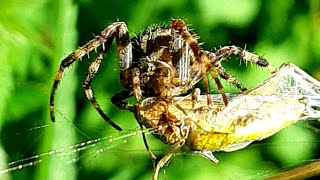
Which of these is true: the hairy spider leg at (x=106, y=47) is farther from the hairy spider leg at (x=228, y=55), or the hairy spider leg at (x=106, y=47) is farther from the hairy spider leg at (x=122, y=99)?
the hairy spider leg at (x=228, y=55)

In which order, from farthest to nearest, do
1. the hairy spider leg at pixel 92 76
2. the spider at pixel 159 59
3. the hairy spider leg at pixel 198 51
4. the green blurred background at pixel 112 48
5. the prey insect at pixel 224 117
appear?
the green blurred background at pixel 112 48 < the hairy spider leg at pixel 92 76 < the spider at pixel 159 59 < the hairy spider leg at pixel 198 51 < the prey insect at pixel 224 117

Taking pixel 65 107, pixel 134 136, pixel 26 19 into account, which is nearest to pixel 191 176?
pixel 65 107

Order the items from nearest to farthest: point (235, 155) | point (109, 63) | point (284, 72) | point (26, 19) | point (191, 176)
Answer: point (284, 72), point (235, 155), point (191, 176), point (109, 63), point (26, 19)

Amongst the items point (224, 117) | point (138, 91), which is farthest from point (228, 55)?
point (224, 117)

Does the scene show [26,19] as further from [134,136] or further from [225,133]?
[225,133]

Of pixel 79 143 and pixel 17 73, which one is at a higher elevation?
pixel 17 73

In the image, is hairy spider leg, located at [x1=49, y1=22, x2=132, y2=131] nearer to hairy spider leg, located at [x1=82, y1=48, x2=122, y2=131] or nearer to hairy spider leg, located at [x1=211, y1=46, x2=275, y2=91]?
hairy spider leg, located at [x1=82, y1=48, x2=122, y2=131]

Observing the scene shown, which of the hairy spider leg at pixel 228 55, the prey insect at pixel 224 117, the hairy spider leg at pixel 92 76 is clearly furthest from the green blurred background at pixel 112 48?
the prey insect at pixel 224 117
